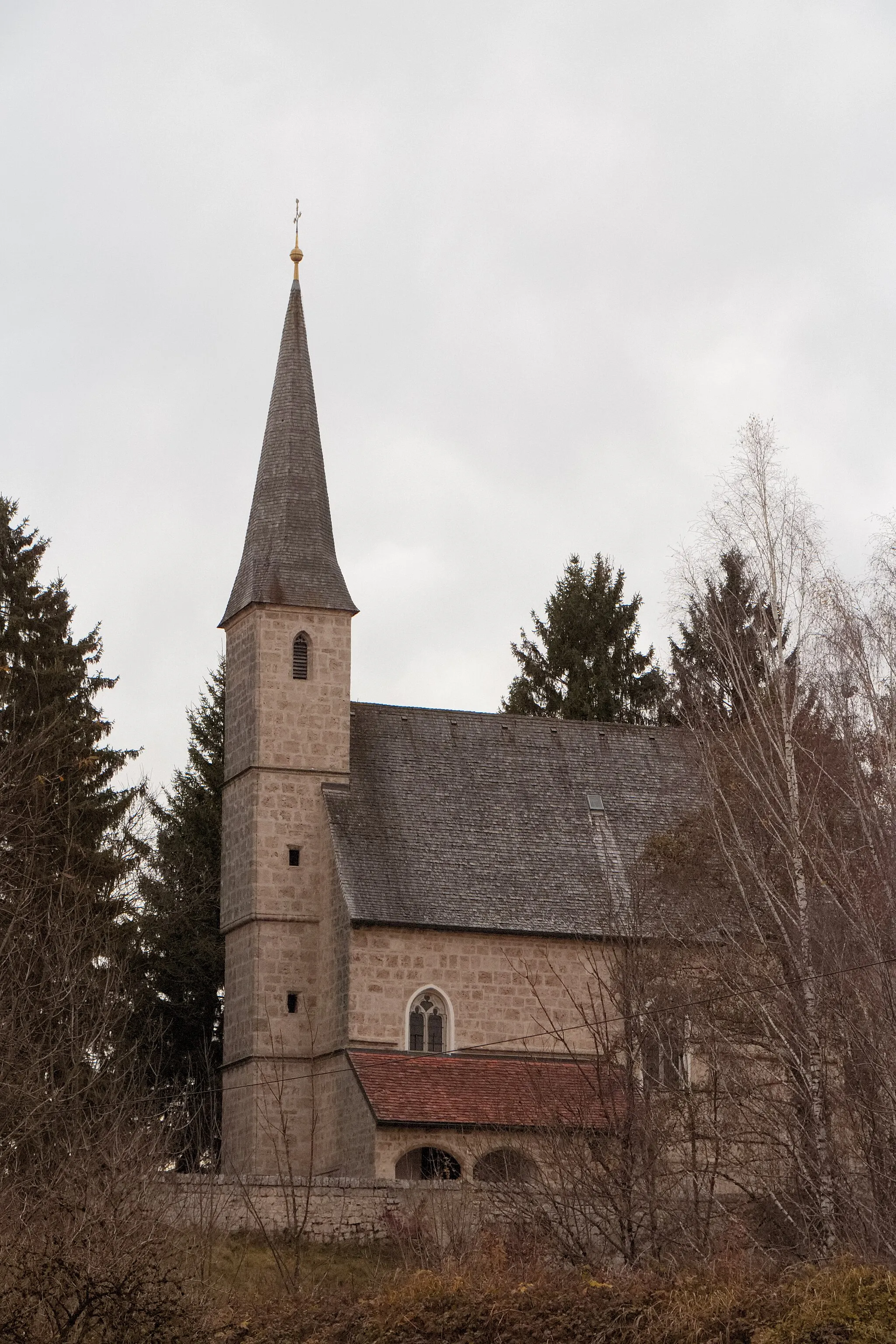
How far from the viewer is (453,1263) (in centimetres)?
1834

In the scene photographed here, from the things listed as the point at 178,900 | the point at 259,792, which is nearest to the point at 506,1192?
the point at 259,792

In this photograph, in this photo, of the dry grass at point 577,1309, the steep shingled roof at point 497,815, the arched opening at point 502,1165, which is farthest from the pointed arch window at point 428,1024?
the dry grass at point 577,1309

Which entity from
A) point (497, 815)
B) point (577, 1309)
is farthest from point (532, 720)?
point (577, 1309)

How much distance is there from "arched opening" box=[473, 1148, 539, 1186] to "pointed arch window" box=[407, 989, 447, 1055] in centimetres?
256

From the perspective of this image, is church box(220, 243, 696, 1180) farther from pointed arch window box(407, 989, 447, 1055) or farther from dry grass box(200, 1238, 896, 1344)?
dry grass box(200, 1238, 896, 1344)

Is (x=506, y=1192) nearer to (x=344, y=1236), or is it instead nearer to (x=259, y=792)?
(x=344, y=1236)

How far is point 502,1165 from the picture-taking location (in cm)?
3181

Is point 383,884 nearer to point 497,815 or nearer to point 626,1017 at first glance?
point 497,815

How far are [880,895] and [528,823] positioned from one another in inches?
558

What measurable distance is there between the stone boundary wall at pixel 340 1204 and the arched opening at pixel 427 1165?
2357 mm

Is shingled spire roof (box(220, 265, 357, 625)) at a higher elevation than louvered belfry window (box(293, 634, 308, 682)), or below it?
higher

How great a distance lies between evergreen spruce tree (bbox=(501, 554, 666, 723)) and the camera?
53.6m

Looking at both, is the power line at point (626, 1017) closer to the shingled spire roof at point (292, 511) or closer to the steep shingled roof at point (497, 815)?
the steep shingled roof at point (497, 815)

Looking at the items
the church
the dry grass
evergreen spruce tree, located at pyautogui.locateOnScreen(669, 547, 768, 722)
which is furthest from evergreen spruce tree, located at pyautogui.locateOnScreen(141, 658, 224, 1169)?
the dry grass
